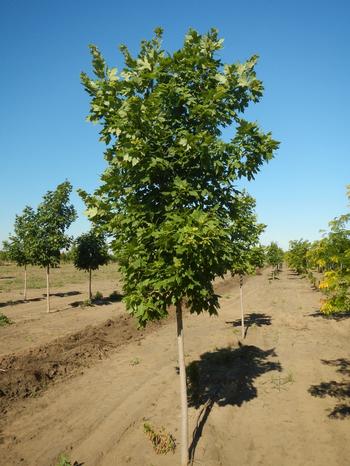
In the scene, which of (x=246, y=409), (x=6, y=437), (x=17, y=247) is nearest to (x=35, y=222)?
(x=17, y=247)

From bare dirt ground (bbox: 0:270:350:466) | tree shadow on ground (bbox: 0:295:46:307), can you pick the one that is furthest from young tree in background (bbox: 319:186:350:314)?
tree shadow on ground (bbox: 0:295:46:307)

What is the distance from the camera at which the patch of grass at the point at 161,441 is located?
23.7 feet

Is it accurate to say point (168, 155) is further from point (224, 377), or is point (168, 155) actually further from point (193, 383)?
point (224, 377)

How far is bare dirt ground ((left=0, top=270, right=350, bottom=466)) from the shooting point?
7316 millimetres

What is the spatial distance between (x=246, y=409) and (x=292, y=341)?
7.58 metres

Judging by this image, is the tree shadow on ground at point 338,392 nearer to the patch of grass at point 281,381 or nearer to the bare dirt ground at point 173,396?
the bare dirt ground at point 173,396

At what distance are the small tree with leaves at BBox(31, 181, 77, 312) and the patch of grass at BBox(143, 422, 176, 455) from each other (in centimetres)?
1618

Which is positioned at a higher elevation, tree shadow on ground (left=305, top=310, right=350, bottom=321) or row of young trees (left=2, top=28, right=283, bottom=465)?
row of young trees (left=2, top=28, right=283, bottom=465)

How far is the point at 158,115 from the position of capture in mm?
6254

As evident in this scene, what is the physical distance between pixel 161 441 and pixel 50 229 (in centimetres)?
1766

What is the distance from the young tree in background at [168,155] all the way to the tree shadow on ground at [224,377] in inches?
124

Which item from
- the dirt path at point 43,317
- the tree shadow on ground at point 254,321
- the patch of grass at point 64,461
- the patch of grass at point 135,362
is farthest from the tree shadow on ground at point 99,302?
the patch of grass at point 64,461

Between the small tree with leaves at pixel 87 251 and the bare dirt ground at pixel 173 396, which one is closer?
the bare dirt ground at pixel 173 396

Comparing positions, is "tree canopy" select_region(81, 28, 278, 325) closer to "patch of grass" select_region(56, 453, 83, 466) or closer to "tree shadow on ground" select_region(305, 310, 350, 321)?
"patch of grass" select_region(56, 453, 83, 466)
